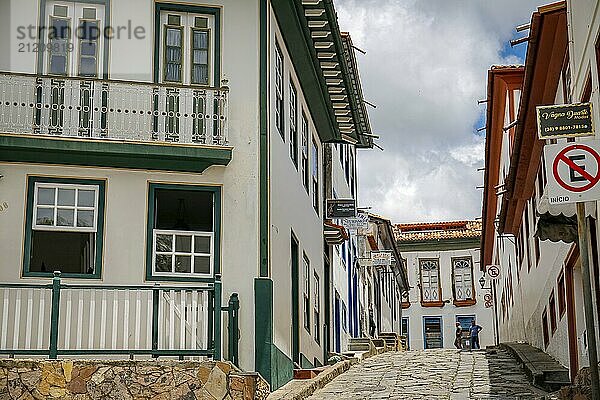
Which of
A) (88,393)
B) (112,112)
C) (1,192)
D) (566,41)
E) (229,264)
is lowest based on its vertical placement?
(88,393)

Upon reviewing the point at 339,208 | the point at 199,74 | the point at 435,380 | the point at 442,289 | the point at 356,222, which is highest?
the point at 199,74

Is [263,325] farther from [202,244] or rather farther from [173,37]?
[173,37]

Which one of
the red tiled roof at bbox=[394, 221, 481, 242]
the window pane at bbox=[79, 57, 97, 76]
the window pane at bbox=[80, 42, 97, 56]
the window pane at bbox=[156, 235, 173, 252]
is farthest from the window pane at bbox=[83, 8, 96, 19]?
the red tiled roof at bbox=[394, 221, 481, 242]

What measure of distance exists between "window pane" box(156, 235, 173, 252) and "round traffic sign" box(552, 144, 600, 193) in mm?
7997

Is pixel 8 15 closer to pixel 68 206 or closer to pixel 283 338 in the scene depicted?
pixel 68 206

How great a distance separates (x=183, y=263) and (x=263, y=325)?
5.23 ft

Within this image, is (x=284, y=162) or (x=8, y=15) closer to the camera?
(x=8, y=15)

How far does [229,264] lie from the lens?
16.1 m

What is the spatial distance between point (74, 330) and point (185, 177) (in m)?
3.03

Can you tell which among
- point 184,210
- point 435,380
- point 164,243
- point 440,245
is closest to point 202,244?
point 164,243

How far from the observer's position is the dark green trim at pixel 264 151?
637 inches

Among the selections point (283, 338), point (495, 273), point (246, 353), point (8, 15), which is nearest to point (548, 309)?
point (283, 338)

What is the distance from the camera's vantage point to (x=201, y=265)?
53.1 feet

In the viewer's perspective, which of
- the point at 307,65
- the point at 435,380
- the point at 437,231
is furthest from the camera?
the point at 437,231
